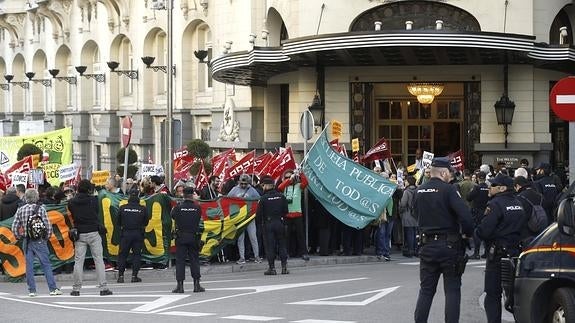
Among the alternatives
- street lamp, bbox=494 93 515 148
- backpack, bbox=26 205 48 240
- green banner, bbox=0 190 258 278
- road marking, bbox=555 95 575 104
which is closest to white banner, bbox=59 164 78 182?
green banner, bbox=0 190 258 278

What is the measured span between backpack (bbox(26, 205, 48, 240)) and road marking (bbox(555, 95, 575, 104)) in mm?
8096

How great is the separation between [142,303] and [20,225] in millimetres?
2538

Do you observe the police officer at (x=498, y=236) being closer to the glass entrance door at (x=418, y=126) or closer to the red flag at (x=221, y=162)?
the red flag at (x=221, y=162)

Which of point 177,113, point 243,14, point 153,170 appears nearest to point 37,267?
point 153,170

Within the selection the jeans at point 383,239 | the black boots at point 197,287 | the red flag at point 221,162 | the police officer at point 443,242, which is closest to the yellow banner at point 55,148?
the red flag at point 221,162

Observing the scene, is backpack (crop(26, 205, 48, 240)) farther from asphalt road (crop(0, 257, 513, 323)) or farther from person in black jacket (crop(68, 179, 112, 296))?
asphalt road (crop(0, 257, 513, 323))

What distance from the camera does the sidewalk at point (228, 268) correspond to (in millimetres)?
20547

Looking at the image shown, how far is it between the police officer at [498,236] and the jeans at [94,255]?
6883 mm

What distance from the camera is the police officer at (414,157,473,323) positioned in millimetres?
12039

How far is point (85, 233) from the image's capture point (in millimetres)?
17688

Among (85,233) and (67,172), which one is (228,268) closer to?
(85,233)

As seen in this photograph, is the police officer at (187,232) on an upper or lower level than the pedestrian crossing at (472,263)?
upper

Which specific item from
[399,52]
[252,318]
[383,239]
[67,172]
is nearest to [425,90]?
[399,52]

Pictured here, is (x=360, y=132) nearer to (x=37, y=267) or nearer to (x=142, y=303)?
(x=37, y=267)
